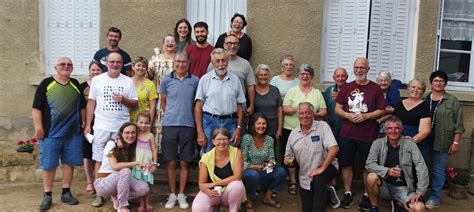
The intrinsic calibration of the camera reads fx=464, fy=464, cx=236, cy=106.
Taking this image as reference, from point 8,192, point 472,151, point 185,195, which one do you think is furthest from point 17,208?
point 472,151

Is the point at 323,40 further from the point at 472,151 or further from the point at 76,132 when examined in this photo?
the point at 76,132

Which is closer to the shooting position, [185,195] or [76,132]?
[76,132]

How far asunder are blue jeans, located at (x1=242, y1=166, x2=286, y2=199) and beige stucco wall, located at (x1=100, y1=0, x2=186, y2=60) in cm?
Result: 266

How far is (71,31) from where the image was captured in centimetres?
678

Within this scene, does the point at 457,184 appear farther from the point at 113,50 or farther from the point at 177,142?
the point at 113,50

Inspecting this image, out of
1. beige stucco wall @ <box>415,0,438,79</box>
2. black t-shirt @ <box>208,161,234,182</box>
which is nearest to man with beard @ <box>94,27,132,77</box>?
black t-shirt @ <box>208,161,234,182</box>

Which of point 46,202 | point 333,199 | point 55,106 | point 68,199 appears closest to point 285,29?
point 333,199

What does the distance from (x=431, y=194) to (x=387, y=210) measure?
699 mm

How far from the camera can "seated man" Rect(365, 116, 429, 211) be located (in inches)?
189

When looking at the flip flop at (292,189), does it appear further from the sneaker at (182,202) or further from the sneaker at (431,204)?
the sneaker at (431,204)

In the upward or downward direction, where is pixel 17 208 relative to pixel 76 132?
downward

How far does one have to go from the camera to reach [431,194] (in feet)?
18.3

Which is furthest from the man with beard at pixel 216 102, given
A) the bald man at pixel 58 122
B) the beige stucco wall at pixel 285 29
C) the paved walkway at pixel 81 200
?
the beige stucco wall at pixel 285 29

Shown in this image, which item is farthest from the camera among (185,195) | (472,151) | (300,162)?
(472,151)
